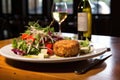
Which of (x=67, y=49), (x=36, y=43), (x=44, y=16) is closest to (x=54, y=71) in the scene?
(x=67, y=49)

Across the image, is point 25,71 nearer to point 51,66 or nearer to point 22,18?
point 51,66

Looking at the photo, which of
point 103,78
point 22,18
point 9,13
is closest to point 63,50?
point 103,78

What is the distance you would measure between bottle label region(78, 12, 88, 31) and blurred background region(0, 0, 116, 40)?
221cm

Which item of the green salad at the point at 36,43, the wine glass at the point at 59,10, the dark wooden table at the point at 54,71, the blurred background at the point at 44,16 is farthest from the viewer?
the blurred background at the point at 44,16

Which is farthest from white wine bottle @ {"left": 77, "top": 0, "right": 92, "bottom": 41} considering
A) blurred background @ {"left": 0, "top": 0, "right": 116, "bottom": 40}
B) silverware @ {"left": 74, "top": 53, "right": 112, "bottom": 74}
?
blurred background @ {"left": 0, "top": 0, "right": 116, "bottom": 40}

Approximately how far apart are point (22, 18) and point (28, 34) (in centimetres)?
347

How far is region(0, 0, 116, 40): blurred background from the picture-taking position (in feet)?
11.4

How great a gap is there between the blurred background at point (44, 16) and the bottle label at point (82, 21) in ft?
7.24

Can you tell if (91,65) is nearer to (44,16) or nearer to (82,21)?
(82,21)

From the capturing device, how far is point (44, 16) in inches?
163

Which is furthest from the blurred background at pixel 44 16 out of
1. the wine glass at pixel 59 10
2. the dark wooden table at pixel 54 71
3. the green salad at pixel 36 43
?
the dark wooden table at pixel 54 71

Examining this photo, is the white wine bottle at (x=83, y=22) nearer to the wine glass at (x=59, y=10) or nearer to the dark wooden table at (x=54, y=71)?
the wine glass at (x=59, y=10)

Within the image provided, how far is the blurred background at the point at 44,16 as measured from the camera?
3480mm

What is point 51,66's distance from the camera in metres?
0.79
